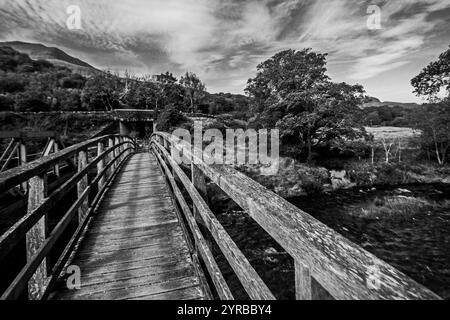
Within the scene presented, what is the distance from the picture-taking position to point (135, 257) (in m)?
2.68

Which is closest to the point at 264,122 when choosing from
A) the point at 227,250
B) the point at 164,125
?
the point at 164,125

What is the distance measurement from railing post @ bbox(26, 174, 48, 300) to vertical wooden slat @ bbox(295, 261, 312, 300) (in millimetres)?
2156

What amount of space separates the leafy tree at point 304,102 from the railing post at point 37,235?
19.3m

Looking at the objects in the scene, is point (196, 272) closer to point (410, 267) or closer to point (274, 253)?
point (274, 253)

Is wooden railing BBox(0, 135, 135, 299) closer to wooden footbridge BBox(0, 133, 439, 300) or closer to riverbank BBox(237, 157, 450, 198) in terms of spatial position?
wooden footbridge BBox(0, 133, 439, 300)

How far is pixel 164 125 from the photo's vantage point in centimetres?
3014

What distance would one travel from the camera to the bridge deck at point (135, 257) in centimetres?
212

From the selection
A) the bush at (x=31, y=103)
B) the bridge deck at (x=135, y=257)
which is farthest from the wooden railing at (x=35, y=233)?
the bush at (x=31, y=103)

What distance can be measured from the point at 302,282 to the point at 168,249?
92.2 inches

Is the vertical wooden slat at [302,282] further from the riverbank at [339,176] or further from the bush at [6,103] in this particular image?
the bush at [6,103]

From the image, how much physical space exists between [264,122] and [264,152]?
2888 millimetres

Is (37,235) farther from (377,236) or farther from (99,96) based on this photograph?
(99,96)

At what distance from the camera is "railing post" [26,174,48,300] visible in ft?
6.59
